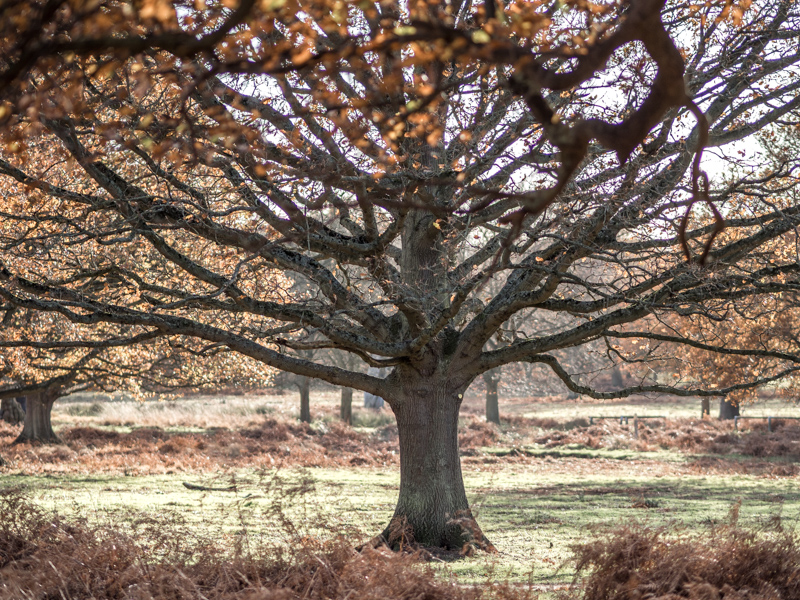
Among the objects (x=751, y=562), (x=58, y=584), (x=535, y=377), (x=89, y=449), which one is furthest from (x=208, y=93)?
(x=535, y=377)

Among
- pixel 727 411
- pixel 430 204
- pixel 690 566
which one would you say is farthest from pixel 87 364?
pixel 727 411

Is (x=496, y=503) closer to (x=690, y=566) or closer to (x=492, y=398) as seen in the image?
(x=690, y=566)

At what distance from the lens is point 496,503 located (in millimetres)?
15758

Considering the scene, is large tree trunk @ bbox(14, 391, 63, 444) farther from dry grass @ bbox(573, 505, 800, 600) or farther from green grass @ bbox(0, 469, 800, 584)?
dry grass @ bbox(573, 505, 800, 600)

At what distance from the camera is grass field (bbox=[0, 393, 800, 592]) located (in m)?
9.43

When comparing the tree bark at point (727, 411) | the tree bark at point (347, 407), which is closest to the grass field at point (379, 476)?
the tree bark at point (347, 407)

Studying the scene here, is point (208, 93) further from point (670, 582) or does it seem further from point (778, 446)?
point (778, 446)

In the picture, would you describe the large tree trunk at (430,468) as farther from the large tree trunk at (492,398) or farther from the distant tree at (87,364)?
the large tree trunk at (492,398)

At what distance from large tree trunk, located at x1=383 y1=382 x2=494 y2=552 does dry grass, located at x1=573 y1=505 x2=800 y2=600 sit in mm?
3636

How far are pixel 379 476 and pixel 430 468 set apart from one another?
11.0 meters

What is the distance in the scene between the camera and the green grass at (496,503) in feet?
32.4

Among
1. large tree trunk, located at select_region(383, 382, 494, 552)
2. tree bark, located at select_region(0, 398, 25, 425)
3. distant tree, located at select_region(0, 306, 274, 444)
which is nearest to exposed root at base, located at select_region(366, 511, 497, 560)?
large tree trunk, located at select_region(383, 382, 494, 552)

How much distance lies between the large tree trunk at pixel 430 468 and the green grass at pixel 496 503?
61 centimetres

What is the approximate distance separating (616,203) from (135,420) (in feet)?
96.4
